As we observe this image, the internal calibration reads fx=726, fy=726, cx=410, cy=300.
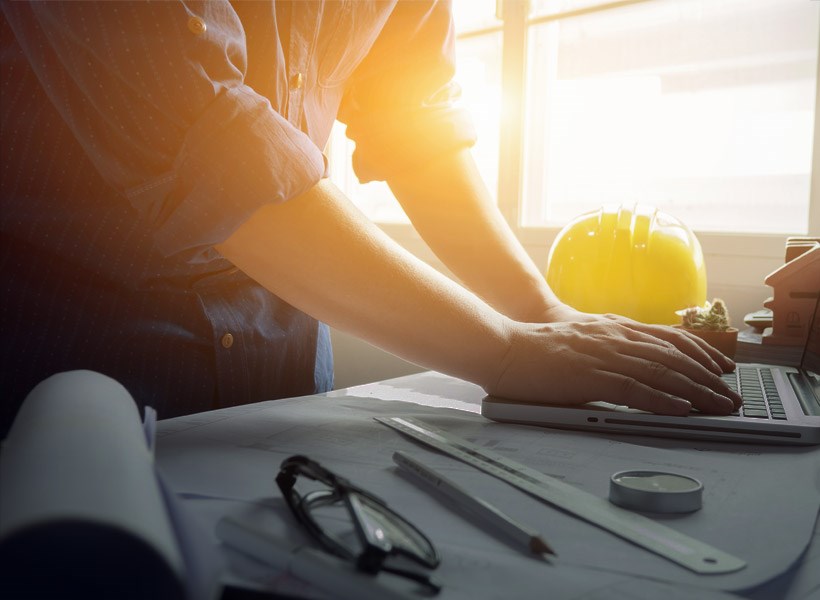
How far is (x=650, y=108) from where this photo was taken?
5.40 ft

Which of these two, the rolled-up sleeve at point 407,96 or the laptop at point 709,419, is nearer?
the laptop at point 709,419

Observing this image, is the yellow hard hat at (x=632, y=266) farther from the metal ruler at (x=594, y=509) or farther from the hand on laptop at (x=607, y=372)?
the metal ruler at (x=594, y=509)

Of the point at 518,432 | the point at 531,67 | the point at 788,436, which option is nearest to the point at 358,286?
the point at 518,432

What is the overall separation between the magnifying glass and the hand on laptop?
0.17 meters

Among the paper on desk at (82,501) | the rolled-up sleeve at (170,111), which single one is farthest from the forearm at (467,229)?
the paper on desk at (82,501)

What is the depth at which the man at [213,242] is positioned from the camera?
0.58 metres

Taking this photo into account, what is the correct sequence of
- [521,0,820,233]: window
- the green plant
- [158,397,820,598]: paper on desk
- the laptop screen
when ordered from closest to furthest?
[158,397,820,598]: paper on desk, the laptop screen, the green plant, [521,0,820,233]: window

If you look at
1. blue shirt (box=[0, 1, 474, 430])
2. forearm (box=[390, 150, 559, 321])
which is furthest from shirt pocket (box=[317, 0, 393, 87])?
forearm (box=[390, 150, 559, 321])

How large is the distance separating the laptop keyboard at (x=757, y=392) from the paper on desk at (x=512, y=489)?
2.3 inches

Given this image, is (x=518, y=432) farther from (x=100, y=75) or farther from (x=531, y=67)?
(x=531, y=67)

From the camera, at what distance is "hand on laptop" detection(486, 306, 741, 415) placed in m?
0.61

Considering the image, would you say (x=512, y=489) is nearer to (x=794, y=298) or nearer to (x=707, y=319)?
(x=707, y=319)

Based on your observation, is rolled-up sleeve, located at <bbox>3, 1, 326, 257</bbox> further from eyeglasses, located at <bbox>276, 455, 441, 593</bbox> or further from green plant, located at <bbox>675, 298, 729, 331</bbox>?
green plant, located at <bbox>675, 298, 729, 331</bbox>

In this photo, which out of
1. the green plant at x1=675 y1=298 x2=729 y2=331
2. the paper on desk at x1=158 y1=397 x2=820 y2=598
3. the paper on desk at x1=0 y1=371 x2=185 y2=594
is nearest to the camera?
the paper on desk at x1=0 y1=371 x2=185 y2=594
